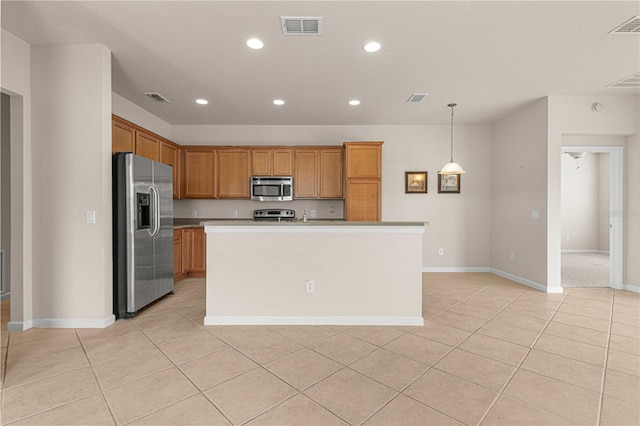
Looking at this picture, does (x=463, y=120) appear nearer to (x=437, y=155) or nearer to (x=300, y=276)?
(x=437, y=155)

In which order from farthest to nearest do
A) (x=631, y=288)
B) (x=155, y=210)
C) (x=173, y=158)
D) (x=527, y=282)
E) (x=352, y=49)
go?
(x=173, y=158), (x=527, y=282), (x=631, y=288), (x=155, y=210), (x=352, y=49)

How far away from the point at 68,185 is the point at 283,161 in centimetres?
325

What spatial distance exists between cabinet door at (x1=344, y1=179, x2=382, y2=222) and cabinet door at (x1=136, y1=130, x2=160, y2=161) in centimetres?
322

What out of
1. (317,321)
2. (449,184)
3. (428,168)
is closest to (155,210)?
(317,321)

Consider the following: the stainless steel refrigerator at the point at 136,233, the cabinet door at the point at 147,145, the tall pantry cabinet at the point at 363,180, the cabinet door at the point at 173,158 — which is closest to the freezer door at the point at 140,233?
the stainless steel refrigerator at the point at 136,233

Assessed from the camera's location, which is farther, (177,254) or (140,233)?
(177,254)

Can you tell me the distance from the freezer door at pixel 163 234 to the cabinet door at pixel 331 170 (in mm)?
2646

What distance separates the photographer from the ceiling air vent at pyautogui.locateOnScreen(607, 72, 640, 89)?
3785 millimetres

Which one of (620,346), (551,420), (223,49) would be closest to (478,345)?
(551,420)

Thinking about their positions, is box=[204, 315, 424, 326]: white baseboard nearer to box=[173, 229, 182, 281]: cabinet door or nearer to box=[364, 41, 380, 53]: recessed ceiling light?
box=[173, 229, 182, 281]: cabinet door

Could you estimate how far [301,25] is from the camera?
266cm

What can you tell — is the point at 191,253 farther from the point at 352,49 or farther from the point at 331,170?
the point at 352,49

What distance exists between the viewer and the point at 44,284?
3057mm

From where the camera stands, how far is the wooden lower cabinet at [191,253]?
5117mm
